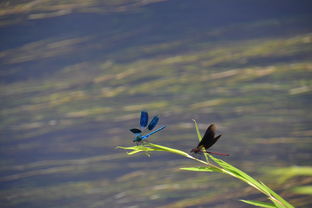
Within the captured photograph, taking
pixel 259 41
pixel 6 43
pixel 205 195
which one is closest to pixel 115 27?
pixel 6 43

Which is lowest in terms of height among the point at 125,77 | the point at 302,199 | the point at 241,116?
the point at 302,199

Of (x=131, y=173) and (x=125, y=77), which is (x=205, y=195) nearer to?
(x=131, y=173)

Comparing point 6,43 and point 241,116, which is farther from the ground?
point 6,43

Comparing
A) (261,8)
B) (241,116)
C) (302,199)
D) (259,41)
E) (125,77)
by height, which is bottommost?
(302,199)

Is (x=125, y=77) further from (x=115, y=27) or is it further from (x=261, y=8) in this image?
(x=261, y=8)

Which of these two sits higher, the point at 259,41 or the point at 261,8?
the point at 261,8

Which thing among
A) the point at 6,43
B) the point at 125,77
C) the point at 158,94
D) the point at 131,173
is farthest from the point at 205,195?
the point at 6,43
